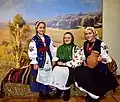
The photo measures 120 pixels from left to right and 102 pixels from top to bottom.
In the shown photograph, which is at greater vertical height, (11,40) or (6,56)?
(11,40)

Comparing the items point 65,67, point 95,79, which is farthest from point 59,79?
point 95,79

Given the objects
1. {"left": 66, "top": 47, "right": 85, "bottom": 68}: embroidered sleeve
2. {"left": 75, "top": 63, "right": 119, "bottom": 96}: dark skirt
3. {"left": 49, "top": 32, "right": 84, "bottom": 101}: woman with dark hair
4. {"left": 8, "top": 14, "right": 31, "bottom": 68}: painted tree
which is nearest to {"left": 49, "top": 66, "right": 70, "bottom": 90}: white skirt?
{"left": 49, "top": 32, "right": 84, "bottom": 101}: woman with dark hair

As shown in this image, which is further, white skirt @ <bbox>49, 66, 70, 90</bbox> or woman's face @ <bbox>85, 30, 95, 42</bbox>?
white skirt @ <bbox>49, 66, 70, 90</bbox>

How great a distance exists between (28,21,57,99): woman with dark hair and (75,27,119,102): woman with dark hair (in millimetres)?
509

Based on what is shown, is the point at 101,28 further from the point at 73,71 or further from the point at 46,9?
the point at 73,71

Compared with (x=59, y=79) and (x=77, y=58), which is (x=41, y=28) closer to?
(x=77, y=58)

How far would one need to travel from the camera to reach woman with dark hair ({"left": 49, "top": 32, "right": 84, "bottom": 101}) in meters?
3.68

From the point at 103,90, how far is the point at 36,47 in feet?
3.53

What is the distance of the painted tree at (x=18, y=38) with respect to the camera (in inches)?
185

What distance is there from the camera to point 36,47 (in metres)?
3.58

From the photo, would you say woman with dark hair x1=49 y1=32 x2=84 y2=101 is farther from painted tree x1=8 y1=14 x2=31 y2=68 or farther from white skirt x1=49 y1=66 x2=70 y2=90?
painted tree x1=8 y1=14 x2=31 y2=68

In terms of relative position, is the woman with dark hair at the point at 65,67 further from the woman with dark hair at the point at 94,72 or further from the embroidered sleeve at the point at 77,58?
the woman with dark hair at the point at 94,72

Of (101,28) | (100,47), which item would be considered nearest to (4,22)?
(101,28)

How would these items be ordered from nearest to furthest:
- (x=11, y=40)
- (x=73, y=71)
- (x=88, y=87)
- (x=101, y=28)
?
(x=88, y=87) < (x=73, y=71) < (x=11, y=40) < (x=101, y=28)
